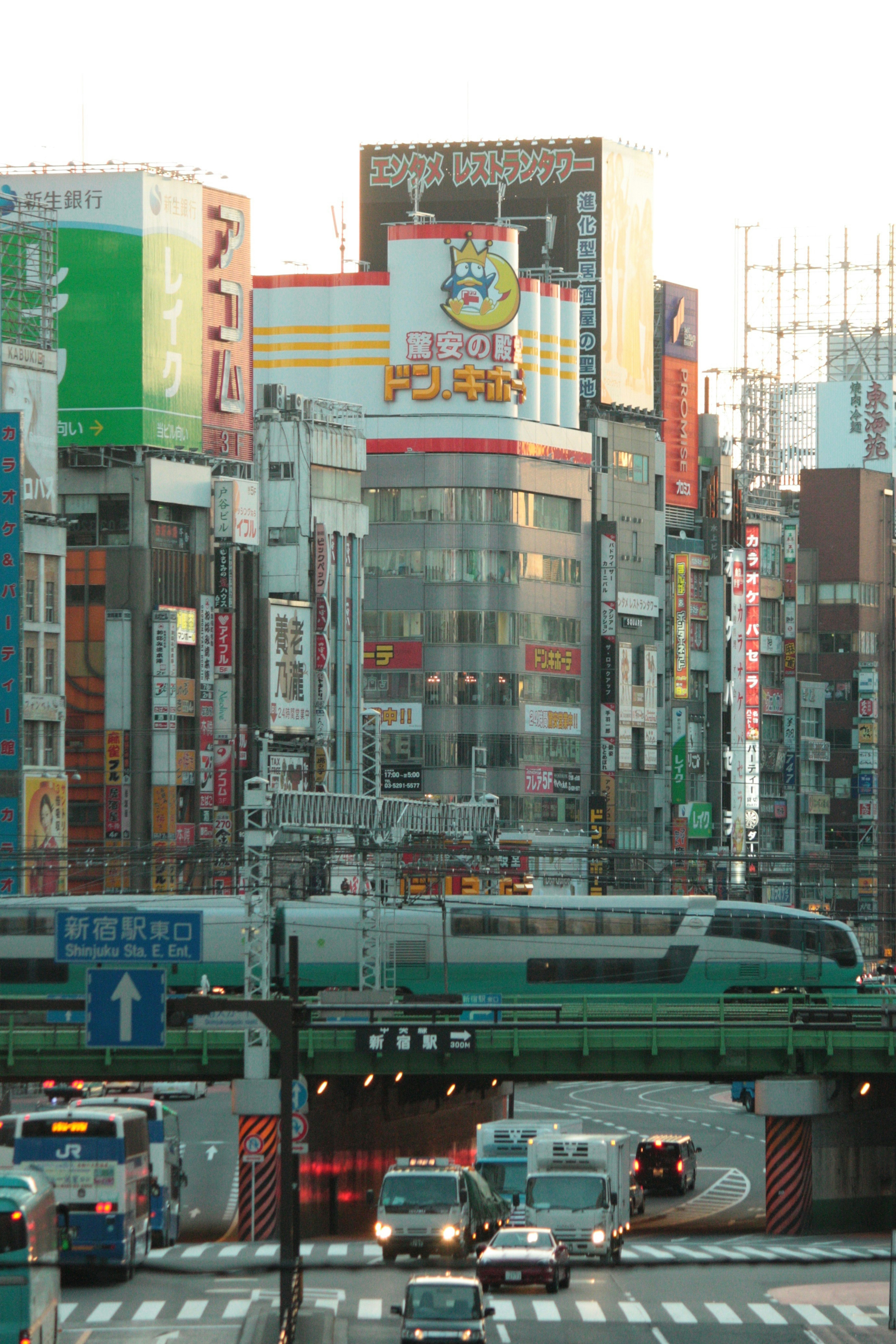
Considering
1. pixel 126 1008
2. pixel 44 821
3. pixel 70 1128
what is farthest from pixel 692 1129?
pixel 126 1008

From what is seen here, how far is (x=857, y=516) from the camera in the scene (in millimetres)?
173750

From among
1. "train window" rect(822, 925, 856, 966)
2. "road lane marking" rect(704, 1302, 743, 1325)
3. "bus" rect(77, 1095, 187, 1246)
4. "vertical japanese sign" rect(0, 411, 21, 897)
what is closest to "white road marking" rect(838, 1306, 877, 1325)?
"road lane marking" rect(704, 1302, 743, 1325)

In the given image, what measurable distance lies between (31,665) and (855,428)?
98630 mm

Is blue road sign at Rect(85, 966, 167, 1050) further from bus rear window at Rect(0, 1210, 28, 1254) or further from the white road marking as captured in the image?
the white road marking

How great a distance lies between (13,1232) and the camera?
3256 centimetres

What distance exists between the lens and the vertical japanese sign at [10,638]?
85.9m

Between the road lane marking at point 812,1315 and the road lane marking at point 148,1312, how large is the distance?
38.7ft

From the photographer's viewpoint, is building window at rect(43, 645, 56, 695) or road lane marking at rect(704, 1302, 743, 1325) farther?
building window at rect(43, 645, 56, 695)

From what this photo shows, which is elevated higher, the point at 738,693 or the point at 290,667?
the point at 290,667

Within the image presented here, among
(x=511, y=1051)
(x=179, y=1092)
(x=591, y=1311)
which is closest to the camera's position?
(x=591, y=1311)

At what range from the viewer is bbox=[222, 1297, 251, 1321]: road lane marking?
4094 cm

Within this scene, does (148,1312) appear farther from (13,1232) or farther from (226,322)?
(226,322)

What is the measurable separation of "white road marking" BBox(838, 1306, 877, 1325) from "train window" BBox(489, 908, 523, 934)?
32.2 metres

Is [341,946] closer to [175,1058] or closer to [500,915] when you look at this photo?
[500,915]
